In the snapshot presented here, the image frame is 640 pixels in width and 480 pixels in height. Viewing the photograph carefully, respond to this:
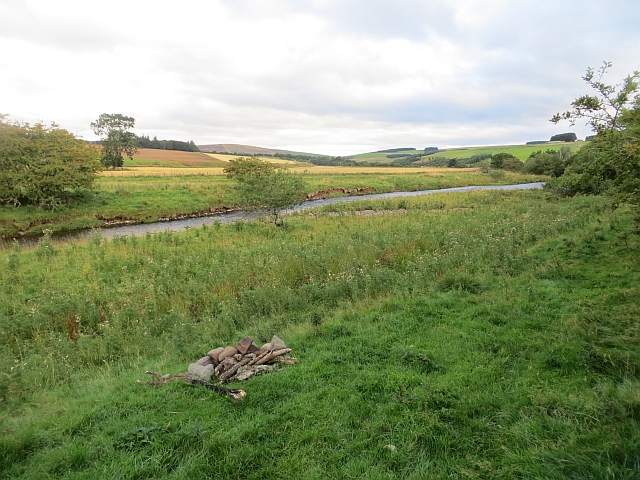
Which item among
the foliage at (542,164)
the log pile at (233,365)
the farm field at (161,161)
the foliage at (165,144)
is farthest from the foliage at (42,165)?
the foliage at (165,144)

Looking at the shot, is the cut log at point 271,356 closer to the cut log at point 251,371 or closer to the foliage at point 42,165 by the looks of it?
the cut log at point 251,371

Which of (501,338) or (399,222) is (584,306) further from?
(399,222)

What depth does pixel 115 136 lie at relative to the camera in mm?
64000

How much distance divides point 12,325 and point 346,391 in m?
8.19

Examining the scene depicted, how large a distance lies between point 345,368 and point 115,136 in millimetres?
73321

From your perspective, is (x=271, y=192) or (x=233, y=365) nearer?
(x=233, y=365)

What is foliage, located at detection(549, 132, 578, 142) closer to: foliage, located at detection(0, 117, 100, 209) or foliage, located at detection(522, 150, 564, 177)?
foliage, located at detection(522, 150, 564, 177)

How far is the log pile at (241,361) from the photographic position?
5.41 meters

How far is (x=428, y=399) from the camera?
14.7 ft

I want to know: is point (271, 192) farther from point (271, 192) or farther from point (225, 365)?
point (225, 365)

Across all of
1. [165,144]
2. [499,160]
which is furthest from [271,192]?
[165,144]

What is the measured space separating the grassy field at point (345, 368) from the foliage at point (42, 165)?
56.5 feet

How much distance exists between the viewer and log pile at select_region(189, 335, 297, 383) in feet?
17.8

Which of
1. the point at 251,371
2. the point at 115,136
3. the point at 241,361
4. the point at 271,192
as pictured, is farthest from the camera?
the point at 115,136
